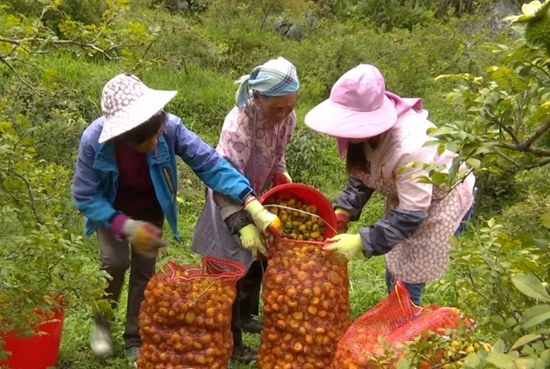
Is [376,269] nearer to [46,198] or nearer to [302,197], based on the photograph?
[302,197]

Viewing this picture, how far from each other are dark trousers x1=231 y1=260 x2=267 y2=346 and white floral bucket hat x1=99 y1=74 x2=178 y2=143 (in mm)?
943

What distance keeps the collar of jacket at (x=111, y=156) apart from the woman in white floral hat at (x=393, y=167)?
1.90ft

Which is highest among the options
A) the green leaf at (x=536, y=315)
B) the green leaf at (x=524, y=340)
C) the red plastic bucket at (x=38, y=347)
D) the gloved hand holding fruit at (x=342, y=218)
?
the green leaf at (x=536, y=315)

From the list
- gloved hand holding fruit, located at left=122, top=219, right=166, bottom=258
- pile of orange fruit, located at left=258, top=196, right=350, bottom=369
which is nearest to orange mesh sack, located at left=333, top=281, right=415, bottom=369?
pile of orange fruit, located at left=258, top=196, right=350, bottom=369

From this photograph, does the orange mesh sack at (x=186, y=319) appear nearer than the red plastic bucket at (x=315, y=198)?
Yes

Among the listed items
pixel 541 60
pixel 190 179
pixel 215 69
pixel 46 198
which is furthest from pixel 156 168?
pixel 215 69

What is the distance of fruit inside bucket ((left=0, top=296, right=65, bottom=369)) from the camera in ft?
8.78

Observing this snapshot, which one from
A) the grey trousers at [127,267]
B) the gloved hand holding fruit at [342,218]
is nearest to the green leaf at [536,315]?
the gloved hand holding fruit at [342,218]

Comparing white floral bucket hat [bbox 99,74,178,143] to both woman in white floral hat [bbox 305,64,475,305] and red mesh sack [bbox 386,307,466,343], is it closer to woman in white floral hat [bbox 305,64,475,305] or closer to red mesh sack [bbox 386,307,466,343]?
woman in white floral hat [bbox 305,64,475,305]

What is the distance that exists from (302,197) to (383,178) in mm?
347

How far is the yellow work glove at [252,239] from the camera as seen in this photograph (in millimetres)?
2740

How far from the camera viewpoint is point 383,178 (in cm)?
273

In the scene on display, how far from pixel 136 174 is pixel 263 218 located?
565 mm

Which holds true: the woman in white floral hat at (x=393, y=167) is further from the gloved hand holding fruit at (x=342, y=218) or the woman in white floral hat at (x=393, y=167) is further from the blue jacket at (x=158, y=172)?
the blue jacket at (x=158, y=172)
